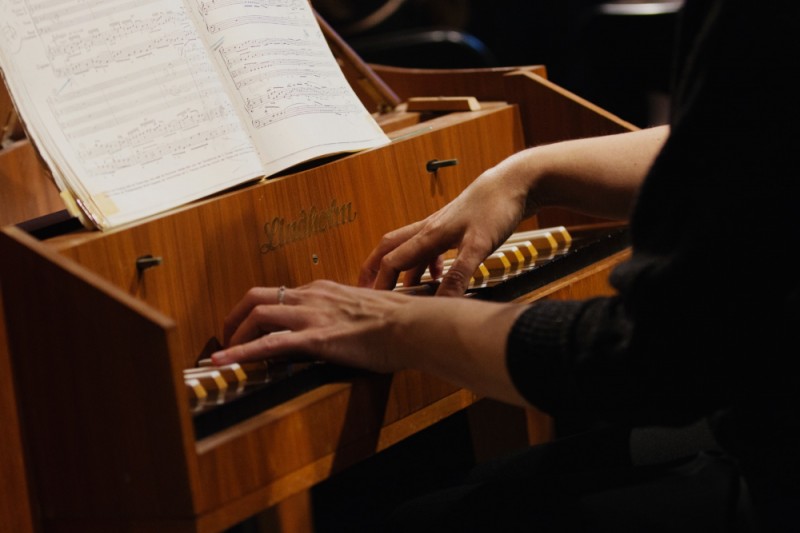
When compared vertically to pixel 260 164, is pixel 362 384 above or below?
below

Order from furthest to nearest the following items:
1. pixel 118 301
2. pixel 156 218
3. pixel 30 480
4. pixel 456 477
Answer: pixel 456 477 < pixel 156 218 < pixel 30 480 < pixel 118 301

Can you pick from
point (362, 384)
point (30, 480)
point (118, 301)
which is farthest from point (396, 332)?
point (30, 480)

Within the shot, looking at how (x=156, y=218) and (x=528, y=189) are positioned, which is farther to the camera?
(x=528, y=189)

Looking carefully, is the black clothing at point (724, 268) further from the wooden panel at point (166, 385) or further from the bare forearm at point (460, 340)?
the wooden panel at point (166, 385)

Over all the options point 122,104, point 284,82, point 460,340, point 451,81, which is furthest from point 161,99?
point 451,81

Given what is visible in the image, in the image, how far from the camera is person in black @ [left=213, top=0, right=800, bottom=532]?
3.18 ft

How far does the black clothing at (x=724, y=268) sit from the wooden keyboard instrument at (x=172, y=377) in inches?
12.4

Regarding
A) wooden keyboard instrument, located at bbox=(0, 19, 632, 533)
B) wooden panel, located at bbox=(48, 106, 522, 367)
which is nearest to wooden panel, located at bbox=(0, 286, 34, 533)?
wooden keyboard instrument, located at bbox=(0, 19, 632, 533)

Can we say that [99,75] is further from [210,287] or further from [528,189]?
[528,189]

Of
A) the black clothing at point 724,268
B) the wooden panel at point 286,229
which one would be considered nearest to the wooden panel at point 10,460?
the wooden panel at point 286,229

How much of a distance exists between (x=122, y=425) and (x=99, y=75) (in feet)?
1.51

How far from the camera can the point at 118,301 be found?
1127 millimetres

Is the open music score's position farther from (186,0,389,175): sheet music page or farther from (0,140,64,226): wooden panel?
(0,140,64,226): wooden panel

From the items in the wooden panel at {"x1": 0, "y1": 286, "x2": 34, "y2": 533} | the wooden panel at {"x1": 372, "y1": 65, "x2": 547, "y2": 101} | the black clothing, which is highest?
the wooden panel at {"x1": 372, "y1": 65, "x2": 547, "y2": 101}
